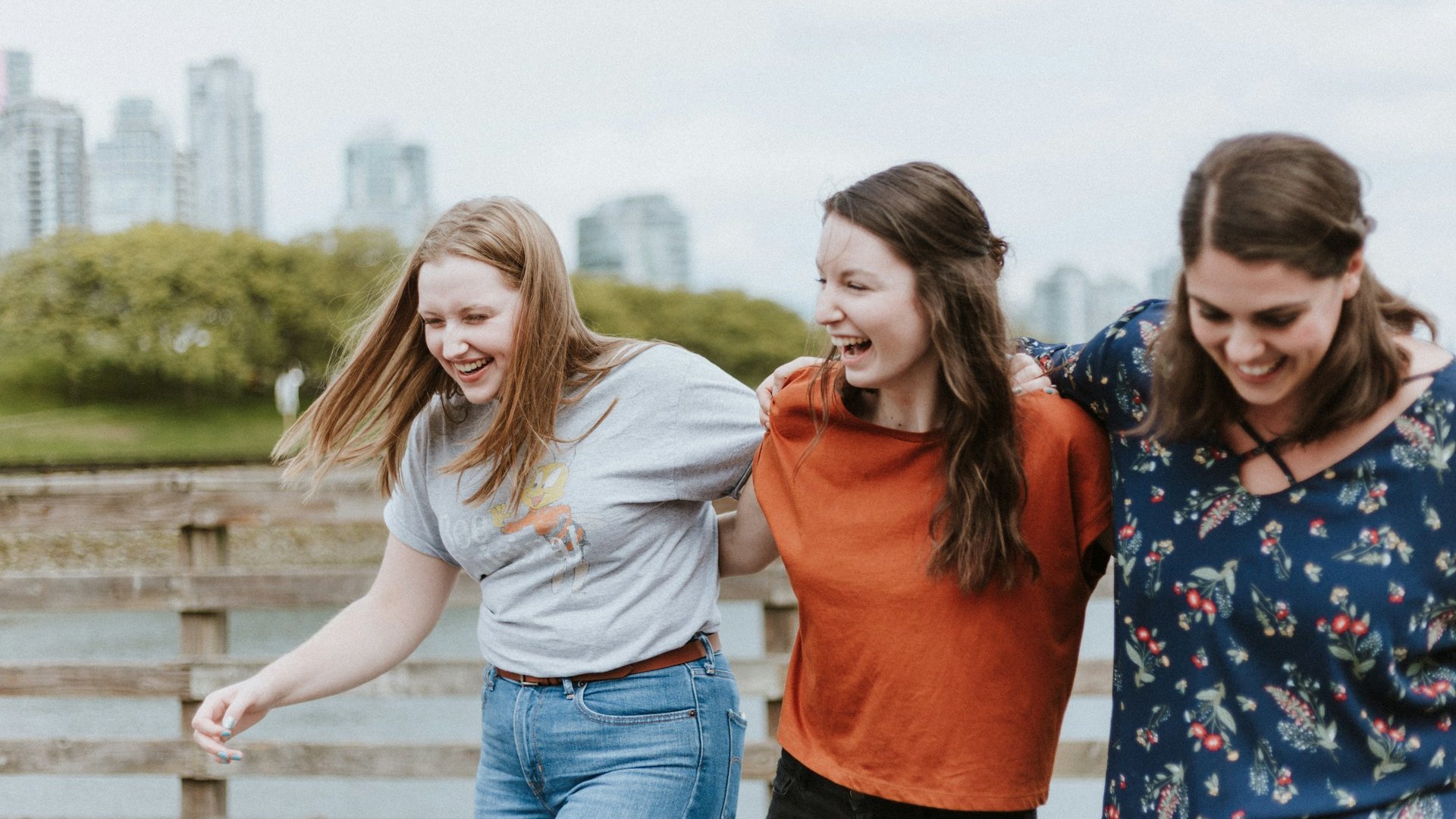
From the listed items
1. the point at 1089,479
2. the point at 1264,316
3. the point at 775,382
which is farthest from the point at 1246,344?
the point at 775,382

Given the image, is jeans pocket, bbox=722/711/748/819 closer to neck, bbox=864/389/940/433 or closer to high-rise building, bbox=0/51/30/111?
neck, bbox=864/389/940/433

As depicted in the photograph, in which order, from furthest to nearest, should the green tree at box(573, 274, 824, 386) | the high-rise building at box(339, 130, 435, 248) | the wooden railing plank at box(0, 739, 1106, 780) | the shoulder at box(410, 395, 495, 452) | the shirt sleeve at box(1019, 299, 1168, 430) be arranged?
the high-rise building at box(339, 130, 435, 248)
the green tree at box(573, 274, 824, 386)
the wooden railing plank at box(0, 739, 1106, 780)
the shoulder at box(410, 395, 495, 452)
the shirt sleeve at box(1019, 299, 1168, 430)

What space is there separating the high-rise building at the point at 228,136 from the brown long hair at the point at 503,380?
69.4m

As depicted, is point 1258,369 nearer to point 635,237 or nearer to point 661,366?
point 661,366

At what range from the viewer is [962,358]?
A: 5.83ft

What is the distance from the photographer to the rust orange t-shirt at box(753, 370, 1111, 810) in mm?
1766

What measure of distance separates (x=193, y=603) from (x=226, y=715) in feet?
5.55

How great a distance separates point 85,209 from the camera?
42969 millimetres

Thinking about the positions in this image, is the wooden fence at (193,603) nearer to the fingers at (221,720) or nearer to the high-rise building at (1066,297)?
the fingers at (221,720)

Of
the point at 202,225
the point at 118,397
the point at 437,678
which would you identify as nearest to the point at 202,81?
the point at 202,225

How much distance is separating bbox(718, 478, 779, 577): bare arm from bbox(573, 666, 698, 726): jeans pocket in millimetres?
239

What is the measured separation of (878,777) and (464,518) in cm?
77

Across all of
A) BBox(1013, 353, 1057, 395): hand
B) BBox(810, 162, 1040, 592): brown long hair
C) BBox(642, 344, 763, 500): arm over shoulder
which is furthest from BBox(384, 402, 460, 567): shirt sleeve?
BBox(1013, 353, 1057, 395): hand

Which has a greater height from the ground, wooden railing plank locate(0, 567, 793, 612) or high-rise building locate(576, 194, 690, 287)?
wooden railing plank locate(0, 567, 793, 612)
